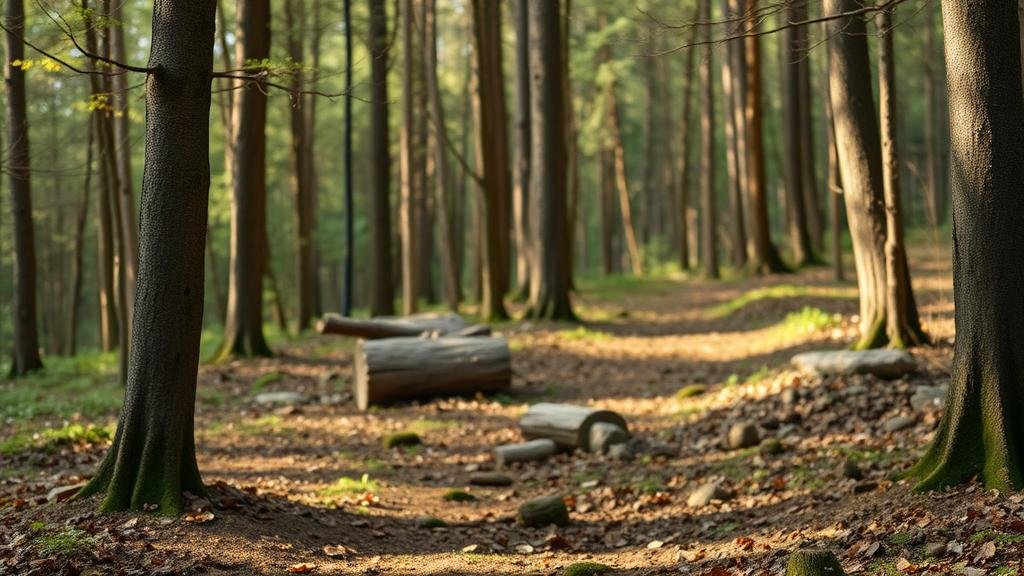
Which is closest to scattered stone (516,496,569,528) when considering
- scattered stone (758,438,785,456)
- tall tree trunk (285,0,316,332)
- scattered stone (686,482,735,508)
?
scattered stone (686,482,735,508)

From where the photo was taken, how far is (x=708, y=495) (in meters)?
7.89

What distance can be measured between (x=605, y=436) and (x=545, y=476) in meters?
0.93

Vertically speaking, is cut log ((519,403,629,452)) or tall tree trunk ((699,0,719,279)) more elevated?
tall tree trunk ((699,0,719,279))

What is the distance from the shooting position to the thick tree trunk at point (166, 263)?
20.1 ft

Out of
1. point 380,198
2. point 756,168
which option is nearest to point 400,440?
point 380,198

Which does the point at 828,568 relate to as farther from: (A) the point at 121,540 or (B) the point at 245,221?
(B) the point at 245,221

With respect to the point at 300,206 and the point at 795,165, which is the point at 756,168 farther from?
the point at 300,206

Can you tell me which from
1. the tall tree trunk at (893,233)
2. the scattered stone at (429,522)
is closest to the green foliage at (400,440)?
the scattered stone at (429,522)

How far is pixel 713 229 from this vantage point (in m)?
28.7

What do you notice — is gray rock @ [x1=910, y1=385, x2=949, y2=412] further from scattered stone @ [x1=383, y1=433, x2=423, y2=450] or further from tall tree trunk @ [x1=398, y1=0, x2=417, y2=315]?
tall tree trunk @ [x1=398, y1=0, x2=417, y2=315]

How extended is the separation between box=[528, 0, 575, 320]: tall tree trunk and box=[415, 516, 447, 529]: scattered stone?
10.6 meters

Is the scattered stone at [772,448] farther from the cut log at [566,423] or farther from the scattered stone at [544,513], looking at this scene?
the scattered stone at [544,513]

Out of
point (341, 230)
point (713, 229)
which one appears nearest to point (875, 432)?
point (713, 229)

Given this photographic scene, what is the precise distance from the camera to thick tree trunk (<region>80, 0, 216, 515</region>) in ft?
20.1
